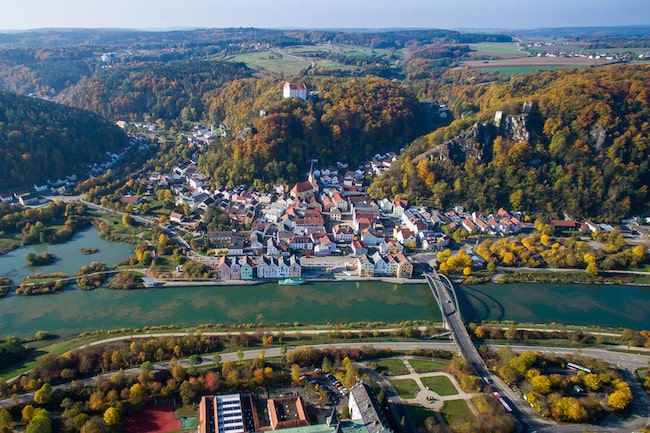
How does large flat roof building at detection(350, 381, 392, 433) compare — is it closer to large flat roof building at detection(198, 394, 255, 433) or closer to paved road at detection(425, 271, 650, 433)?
large flat roof building at detection(198, 394, 255, 433)

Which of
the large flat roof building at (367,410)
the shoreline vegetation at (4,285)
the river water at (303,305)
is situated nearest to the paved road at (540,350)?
the river water at (303,305)

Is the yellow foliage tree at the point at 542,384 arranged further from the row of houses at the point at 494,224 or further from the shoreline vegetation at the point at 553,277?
the row of houses at the point at 494,224

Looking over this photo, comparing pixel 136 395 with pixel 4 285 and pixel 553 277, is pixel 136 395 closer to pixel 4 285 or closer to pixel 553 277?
pixel 4 285

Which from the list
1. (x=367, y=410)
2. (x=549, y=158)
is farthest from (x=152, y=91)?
(x=367, y=410)

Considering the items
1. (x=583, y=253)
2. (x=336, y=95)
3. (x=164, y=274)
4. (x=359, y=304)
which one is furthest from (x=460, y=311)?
(x=336, y=95)

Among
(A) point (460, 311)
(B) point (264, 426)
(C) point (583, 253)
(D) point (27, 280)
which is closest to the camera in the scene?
(B) point (264, 426)

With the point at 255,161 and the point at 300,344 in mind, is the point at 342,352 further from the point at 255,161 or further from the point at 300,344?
the point at 255,161
